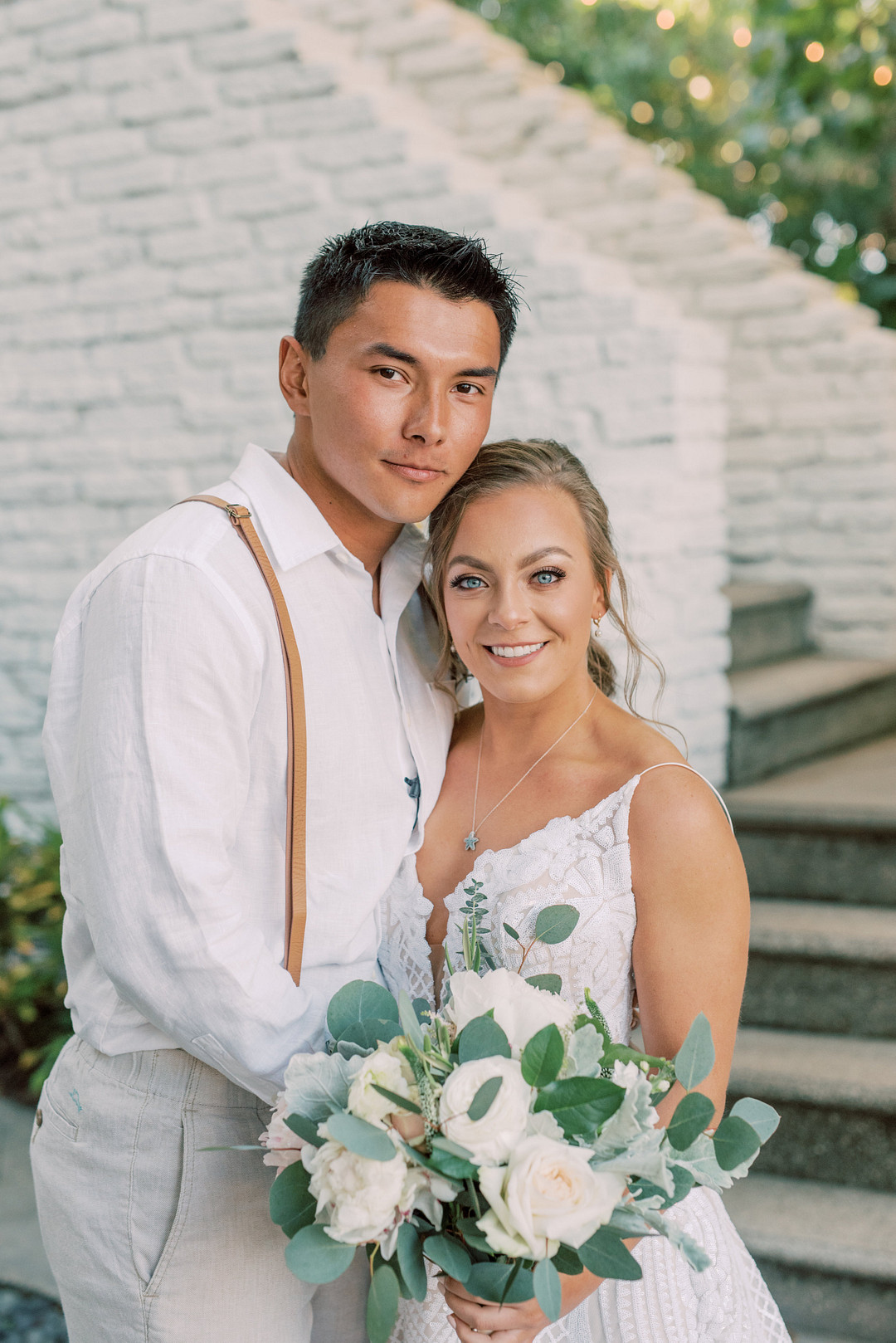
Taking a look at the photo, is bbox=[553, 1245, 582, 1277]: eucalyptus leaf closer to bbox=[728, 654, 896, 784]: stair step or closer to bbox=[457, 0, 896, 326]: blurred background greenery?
bbox=[728, 654, 896, 784]: stair step

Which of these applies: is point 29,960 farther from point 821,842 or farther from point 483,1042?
point 483,1042

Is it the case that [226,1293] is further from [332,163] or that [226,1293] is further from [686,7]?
[686,7]

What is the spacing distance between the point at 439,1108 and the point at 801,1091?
2.00 metres

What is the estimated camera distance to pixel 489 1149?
103 centimetres

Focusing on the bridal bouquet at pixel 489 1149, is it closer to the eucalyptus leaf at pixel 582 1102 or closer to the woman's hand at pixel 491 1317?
the eucalyptus leaf at pixel 582 1102

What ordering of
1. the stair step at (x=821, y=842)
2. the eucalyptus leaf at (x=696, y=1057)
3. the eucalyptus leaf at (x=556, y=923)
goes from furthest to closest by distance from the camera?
the stair step at (x=821, y=842), the eucalyptus leaf at (x=556, y=923), the eucalyptus leaf at (x=696, y=1057)

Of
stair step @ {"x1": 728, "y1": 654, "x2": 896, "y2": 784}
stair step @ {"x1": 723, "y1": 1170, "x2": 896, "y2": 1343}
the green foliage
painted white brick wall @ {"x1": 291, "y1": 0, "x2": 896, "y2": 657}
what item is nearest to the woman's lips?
stair step @ {"x1": 723, "y1": 1170, "x2": 896, "y2": 1343}

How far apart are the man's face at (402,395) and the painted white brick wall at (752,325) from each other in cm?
294

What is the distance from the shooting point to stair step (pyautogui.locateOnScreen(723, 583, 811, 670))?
4023 mm

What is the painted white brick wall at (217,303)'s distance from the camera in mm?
3229

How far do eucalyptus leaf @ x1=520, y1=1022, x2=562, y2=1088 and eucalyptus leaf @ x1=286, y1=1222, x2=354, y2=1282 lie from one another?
0.25 meters

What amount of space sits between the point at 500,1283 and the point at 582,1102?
0.74ft

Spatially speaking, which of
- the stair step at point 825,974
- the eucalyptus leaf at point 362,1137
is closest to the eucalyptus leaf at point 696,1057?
the eucalyptus leaf at point 362,1137

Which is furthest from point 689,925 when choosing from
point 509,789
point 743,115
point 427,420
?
point 743,115
